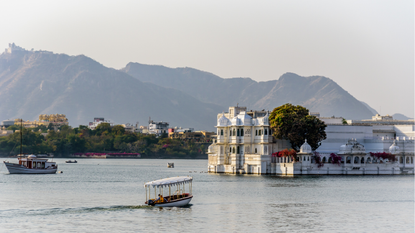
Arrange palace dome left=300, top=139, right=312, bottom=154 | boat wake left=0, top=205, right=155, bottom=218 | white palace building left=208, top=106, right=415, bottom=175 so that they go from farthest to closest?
white palace building left=208, top=106, right=415, bottom=175 → palace dome left=300, top=139, right=312, bottom=154 → boat wake left=0, top=205, right=155, bottom=218

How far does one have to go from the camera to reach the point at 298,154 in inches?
3954

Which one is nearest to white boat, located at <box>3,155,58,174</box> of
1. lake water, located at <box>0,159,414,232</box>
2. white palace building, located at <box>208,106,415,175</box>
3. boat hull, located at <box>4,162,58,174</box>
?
boat hull, located at <box>4,162,58,174</box>

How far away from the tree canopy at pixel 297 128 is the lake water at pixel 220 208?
18029 millimetres

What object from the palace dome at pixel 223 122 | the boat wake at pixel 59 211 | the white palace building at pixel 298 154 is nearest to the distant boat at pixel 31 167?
the white palace building at pixel 298 154

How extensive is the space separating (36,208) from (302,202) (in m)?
24.6

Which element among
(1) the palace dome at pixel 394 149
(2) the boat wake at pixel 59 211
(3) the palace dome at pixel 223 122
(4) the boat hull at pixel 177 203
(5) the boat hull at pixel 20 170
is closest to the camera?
(2) the boat wake at pixel 59 211

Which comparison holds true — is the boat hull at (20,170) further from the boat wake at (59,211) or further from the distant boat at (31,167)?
the boat wake at (59,211)

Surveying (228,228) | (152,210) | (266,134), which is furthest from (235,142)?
(228,228)

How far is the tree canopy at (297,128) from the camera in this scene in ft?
342

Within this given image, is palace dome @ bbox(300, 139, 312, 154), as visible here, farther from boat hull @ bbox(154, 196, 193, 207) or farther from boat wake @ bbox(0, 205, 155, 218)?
boat wake @ bbox(0, 205, 155, 218)

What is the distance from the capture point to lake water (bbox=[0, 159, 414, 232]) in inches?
1877

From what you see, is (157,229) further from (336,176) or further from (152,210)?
(336,176)

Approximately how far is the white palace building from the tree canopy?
1664mm

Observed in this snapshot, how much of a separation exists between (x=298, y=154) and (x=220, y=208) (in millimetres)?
44537
